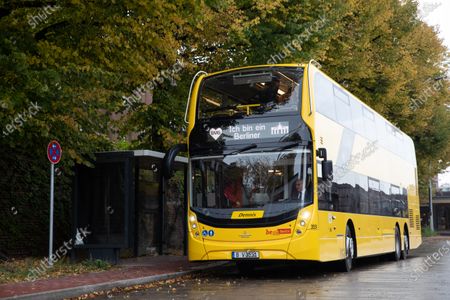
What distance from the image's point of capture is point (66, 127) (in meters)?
13.3

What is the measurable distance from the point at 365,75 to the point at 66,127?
531 inches

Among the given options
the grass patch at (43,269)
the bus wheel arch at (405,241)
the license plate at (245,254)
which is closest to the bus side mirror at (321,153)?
the license plate at (245,254)

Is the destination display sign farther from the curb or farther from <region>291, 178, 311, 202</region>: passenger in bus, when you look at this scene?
the curb

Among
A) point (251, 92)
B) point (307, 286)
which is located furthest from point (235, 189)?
point (307, 286)

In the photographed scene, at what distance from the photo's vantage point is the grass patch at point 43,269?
472 inches

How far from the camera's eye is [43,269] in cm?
1315

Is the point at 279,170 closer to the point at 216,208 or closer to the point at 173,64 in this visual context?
the point at 216,208

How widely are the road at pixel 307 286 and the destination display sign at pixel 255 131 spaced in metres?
2.93

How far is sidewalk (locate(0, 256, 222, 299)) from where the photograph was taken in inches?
377

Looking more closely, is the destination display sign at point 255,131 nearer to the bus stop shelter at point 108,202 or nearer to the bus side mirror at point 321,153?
the bus side mirror at point 321,153

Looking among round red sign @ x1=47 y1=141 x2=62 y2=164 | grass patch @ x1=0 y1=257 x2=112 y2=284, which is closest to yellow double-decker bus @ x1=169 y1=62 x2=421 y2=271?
grass patch @ x1=0 y1=257 x2=112 y2=284

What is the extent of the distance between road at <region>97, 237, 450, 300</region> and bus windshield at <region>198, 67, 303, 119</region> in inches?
136

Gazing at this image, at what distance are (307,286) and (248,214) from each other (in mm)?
1991

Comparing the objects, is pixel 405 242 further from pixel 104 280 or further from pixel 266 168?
pixel 104 280
